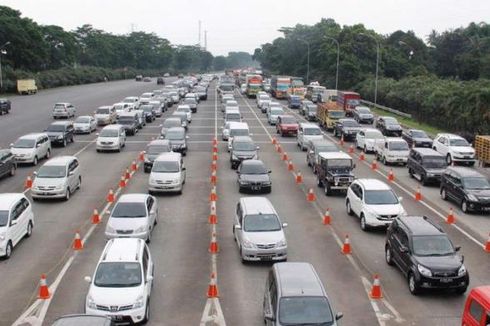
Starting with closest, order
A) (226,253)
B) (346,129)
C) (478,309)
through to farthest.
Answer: (478,309), (226,253), (346,129)

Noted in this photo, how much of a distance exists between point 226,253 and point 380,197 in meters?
7.29

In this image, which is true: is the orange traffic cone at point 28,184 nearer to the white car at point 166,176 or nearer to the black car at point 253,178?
the white car at point 166,176

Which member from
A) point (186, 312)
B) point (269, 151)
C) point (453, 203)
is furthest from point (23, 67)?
point (186, 312)

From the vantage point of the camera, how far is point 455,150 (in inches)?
1593

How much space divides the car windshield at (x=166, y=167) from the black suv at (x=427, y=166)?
1376 centimetres

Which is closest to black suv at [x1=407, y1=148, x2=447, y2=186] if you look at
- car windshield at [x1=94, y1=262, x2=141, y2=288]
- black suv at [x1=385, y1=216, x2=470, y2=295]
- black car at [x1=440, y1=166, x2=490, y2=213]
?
black car at [x1=440, y1=166, x2=490, y2=213]

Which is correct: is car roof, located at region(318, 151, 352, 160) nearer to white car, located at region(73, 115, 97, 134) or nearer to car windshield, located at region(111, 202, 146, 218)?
car windshield, located at region(111, 202, 146, 218)

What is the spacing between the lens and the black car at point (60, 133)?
45062 mm

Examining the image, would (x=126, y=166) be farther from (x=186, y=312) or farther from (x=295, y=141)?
(x=186, y=312)

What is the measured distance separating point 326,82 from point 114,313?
10471 cm

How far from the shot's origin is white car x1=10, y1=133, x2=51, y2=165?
37156mm

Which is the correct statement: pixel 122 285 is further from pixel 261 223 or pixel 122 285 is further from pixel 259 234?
pixel 261 223

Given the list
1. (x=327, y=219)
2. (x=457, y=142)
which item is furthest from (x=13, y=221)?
(x=457, y=142)

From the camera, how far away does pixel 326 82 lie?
382 feet
